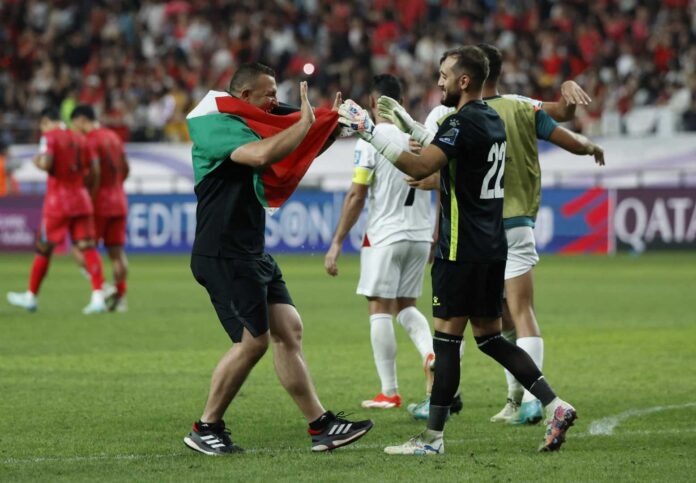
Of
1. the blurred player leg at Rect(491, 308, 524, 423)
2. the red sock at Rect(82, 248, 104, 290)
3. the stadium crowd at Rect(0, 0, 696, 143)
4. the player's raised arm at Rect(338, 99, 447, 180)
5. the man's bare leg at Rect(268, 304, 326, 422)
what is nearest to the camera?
the player's raised arm at Rect(338, 99, 447, 180)

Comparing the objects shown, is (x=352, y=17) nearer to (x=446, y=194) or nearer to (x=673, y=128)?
(x=673, y=128)

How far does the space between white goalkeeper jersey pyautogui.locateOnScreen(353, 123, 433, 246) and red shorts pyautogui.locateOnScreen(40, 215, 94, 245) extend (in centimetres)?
729

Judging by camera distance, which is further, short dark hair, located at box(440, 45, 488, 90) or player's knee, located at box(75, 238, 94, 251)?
player's knee, located at box(75, 238, 94, 251)

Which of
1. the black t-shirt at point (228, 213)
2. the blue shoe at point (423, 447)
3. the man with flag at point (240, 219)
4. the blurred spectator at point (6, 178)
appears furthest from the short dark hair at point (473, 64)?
the blurred spectator at point (6, 178)

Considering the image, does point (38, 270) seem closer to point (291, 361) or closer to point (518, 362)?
point (291, 361)

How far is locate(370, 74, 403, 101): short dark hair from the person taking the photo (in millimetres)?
9227

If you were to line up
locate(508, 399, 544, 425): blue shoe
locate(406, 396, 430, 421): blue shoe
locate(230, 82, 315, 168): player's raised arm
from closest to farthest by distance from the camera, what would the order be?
1. locate(230, 82, 315, 168): player's raised arm
2. locate(508, 399, 544, 425): blue shoe
3. locate(406, 396, 430, 421): blue shoe

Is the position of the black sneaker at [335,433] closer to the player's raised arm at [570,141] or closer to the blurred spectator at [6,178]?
the player's raised arm at [570,141]

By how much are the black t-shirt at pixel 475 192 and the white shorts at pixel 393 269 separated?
218 centimetres

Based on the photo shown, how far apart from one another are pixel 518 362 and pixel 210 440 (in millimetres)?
1818

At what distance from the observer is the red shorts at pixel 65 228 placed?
1588cm

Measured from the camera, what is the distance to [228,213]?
23.7 feet

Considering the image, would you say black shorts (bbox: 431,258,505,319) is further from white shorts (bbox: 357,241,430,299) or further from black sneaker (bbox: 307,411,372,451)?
white shorts (bbox: 357,241,430,299)

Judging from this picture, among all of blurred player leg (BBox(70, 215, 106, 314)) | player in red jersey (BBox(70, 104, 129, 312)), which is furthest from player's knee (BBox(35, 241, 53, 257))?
player in red jersey (BBox(70, 104, 129, 312))
